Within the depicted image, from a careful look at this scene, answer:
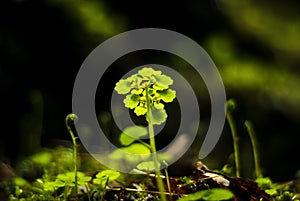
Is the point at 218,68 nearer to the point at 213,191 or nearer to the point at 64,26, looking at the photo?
the point at 64,26

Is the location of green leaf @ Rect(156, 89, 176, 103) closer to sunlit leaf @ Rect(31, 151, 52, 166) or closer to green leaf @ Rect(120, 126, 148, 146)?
green leaf @ Rect(120, 126, 148, 146)

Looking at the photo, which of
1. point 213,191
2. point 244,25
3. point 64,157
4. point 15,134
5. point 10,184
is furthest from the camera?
point 244,25

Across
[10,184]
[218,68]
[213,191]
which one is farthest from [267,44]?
[213,191]

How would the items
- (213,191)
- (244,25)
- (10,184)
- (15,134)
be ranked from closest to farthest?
1. (213,191)
2. (10,184)
3. (15,134)
4. (244,25)

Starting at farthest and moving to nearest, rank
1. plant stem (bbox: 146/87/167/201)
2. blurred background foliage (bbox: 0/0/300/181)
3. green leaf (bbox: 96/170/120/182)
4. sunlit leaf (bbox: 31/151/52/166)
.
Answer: blurred background foliage (bbox: 0/0/300/181) → sunlit leaf (bbox: 31/151/52/166) → green leaf (bbox: 96/170/120/182) → plant stem (bbox: 146/87/167/201)

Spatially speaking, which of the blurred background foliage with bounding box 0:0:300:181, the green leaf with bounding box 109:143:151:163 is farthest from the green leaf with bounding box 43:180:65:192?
the blurred background foliage with bounding box 0:0:300:181

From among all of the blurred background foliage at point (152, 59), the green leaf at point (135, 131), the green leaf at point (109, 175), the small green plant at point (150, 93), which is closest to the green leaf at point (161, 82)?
the small green plant at point (150, 93)
